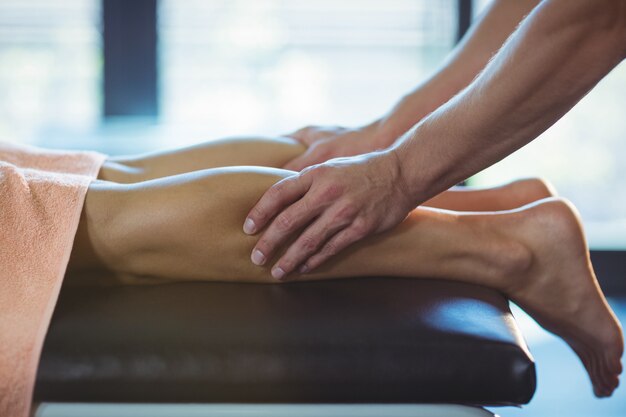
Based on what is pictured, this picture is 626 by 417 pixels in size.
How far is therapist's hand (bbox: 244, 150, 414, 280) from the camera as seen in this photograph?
37.3 inches

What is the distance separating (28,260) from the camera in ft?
2.95

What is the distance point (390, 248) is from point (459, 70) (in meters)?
0.65

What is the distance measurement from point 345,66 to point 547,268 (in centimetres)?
185

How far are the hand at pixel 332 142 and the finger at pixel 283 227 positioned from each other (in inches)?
16.1

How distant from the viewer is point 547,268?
42.7 inches

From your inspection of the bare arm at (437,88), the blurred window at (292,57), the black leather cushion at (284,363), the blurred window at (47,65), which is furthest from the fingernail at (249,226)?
the blurred window at (47,65)

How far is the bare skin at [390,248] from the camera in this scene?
3.18ft

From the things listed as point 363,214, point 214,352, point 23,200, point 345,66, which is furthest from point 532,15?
point 345,66

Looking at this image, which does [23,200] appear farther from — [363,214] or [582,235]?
[582,235]

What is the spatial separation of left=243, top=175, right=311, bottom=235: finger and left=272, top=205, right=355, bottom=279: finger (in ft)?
0.16

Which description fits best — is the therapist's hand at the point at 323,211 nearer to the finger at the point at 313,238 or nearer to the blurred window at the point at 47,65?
the finger at the point at 313,238

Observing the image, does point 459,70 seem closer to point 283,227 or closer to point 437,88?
point 437,88

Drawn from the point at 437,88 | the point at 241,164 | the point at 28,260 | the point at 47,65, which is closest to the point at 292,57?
the point at 47,65

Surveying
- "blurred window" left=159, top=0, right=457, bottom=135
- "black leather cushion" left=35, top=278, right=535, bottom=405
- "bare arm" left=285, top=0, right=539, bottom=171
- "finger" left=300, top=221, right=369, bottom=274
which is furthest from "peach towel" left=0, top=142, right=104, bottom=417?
"blurred window" left=159, top=0, right=457, bottom=135
